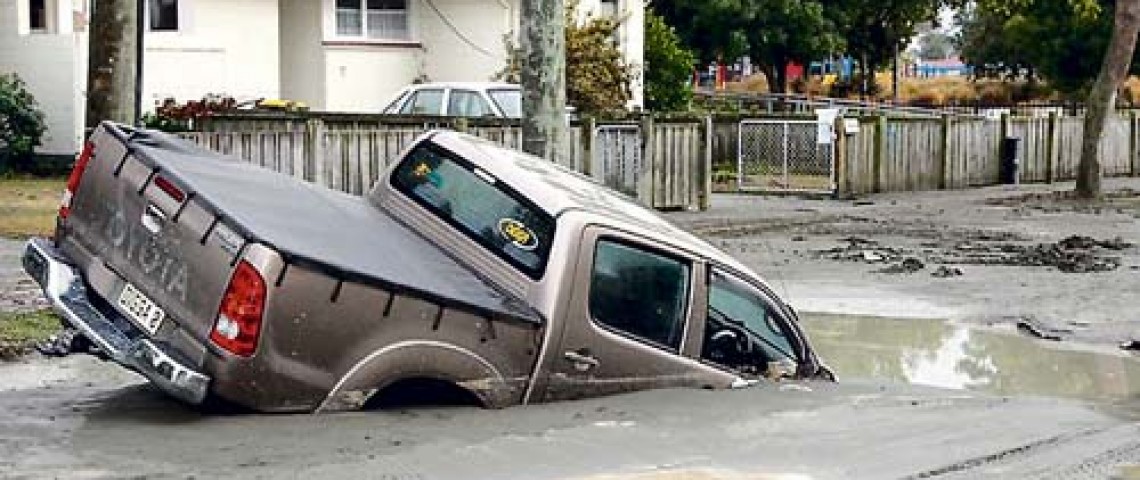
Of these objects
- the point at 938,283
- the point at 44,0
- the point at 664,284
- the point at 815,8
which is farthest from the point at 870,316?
the point at 815,8

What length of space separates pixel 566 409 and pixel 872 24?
52.2 meters

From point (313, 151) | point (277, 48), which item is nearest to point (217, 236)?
point (313, 151)

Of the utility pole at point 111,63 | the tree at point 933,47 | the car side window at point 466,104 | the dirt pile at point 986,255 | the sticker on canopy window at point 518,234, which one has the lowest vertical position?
the dirt pile at point 986,255

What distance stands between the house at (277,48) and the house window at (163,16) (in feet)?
0.06

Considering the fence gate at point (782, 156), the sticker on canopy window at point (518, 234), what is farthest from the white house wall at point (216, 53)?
the sticker on canopy window at point (518, 234)

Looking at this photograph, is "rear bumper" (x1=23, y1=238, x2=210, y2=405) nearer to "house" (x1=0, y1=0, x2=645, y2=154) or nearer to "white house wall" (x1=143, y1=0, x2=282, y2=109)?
"house" (x1=0, y1=0, x2=645, y2=154)

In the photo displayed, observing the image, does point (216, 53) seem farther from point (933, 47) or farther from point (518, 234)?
point (933, 47)

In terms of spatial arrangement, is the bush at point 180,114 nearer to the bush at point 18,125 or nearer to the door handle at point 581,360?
the bush at point 18,125

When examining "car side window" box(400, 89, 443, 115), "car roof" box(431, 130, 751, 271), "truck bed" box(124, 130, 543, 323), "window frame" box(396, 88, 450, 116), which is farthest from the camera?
"car side window" box(400, 89, 443, 115)

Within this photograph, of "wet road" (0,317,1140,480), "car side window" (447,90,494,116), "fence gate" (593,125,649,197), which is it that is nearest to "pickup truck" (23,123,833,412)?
"wet road" (0,317,1140,480)

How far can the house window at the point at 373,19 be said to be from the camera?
31.4 meters

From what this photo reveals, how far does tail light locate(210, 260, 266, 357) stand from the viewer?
25.9 ft

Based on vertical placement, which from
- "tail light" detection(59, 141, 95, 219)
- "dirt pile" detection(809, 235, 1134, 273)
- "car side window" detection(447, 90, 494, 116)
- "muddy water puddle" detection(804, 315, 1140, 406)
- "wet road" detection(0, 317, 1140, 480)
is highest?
"car side window" detection(447, 90, 494, 116)

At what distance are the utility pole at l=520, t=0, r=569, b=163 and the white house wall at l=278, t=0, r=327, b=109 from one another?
49.0 feet
